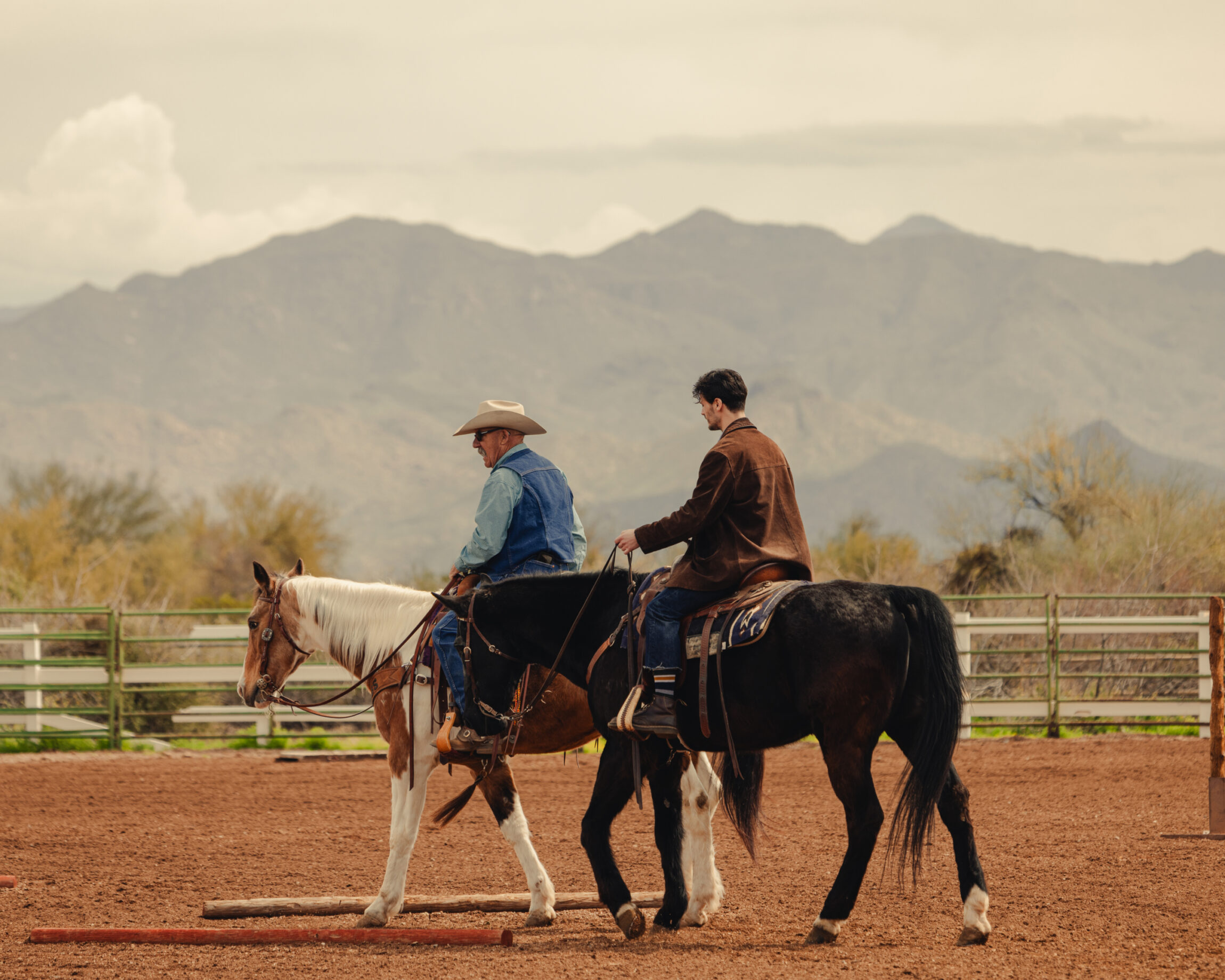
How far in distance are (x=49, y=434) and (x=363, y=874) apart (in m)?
198

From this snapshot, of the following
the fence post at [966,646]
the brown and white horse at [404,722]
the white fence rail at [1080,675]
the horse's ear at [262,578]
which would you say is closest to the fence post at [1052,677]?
the white fence rail at [1080,675]

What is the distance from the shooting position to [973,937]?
19.2 ft

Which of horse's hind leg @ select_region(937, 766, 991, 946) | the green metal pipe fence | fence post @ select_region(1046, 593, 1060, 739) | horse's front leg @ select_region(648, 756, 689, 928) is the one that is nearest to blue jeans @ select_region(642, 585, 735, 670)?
horse's front leg @ select_region(648, 756, 689, 928)

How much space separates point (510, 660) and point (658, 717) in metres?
0.94

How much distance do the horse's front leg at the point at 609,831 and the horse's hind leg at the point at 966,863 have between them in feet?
4.60

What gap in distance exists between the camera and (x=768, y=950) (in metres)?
5.84

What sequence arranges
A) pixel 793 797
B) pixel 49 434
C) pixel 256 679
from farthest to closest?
1. pixel 49 434
2. pixel 793 797
3. pixel 256 679

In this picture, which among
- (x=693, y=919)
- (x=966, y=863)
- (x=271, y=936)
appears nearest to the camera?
(x=966, y=863)

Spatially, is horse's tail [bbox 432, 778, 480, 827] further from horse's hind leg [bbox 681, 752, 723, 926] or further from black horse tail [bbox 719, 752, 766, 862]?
black horse tail [bbox 719, 752, 766, 862]

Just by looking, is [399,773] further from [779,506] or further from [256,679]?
[779,506]

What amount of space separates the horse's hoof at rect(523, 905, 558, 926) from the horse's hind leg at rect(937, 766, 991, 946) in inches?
74.7

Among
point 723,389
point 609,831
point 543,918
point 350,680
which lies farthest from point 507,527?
point 350,680

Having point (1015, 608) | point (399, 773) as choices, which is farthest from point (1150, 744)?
point (399, 773)

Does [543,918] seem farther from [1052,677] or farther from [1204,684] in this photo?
[1204,684]
